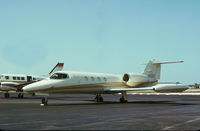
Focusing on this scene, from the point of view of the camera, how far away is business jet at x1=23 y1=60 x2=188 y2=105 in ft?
68.8

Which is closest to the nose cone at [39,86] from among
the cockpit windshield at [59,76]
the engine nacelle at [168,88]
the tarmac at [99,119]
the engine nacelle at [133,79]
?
the cockpit windshield at [59,76]

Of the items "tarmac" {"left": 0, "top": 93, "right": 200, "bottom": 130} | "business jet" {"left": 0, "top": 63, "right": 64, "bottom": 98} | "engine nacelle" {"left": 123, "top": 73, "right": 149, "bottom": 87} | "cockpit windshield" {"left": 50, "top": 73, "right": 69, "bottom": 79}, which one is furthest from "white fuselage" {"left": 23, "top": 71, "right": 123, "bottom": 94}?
"business jet" {"left": 0, "top": 63, "right": 64, "bottom": 98}

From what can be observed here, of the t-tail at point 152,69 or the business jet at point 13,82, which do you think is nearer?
the t-tail at point 152,69

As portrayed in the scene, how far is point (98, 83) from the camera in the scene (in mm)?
25641

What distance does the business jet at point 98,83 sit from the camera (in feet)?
68.8

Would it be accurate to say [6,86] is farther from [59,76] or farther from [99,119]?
[99,119]

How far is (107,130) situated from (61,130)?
1.31m

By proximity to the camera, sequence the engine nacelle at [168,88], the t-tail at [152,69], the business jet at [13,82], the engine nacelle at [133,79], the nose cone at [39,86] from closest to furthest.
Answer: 1. the nose cone at [39,86]
2. the engine nacelle at [168,88]
3. the engine nacelle at [133,79]
4. the t-tail at [152,69]
5. the business jet at [13,82]

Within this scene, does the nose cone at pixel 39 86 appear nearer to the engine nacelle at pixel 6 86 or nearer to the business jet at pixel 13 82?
the engine nacelle at pixel 6 86

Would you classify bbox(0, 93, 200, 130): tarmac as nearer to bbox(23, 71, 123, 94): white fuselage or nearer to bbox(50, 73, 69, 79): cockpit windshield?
bbox(23, 71, 123, 94): white fuselage

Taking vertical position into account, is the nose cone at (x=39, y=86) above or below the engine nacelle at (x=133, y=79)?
below

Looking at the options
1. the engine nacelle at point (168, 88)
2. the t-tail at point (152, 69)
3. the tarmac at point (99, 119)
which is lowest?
the tarmac at point (99, 119)

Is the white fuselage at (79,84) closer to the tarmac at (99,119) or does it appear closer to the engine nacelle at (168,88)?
the tarmac at (99,119)

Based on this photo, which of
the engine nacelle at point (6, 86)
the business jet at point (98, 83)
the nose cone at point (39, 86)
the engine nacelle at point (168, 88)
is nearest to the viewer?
the nose cone at point (39, 86)
